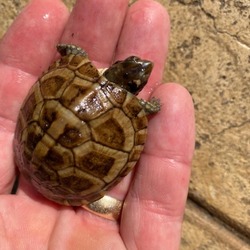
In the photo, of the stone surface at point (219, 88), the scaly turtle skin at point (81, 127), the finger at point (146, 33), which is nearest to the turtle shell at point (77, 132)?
the scaly turtle skin at point (81, 127)

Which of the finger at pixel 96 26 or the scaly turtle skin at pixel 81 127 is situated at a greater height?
the finger at pixel 96 26

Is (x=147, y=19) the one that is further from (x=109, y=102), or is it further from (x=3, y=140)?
(x=3, y=140)

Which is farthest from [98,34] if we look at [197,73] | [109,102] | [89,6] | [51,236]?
[51,236]

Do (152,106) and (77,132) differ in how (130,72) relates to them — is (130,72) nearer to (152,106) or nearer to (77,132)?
(152,106)

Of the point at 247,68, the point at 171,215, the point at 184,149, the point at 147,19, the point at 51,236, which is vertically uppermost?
the point at 147,19

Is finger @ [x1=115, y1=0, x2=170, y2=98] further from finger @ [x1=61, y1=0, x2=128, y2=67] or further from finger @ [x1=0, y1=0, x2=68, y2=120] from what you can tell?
finger @ [x1=0, y1=0, x2=68, y2=120]

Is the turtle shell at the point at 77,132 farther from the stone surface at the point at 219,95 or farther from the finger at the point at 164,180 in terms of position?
the stone surface at the point at 219,95
